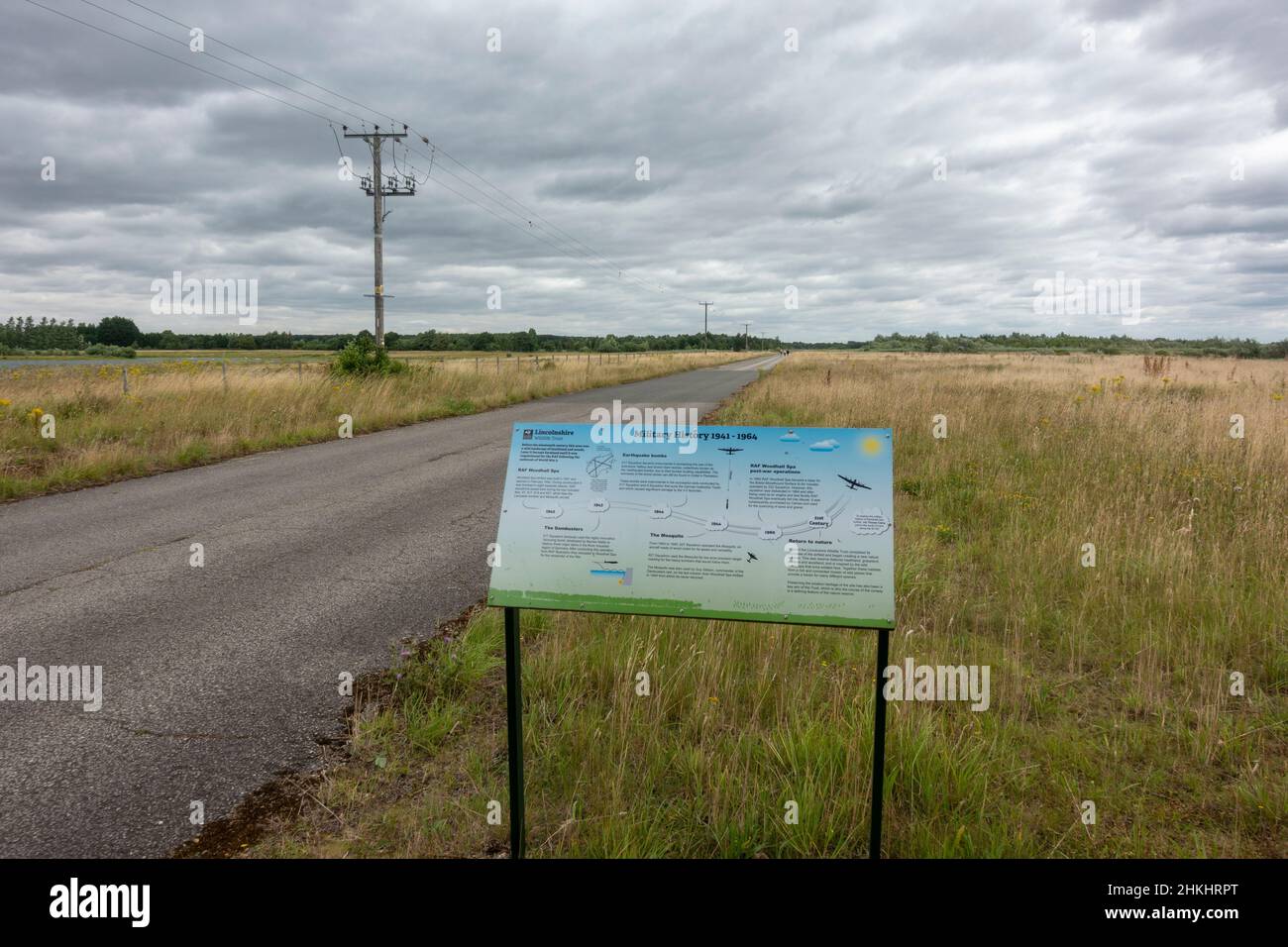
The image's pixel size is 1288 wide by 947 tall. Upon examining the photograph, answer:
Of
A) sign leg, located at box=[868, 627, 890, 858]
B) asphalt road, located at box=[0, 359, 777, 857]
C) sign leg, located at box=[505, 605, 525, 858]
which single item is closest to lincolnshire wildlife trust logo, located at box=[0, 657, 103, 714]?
asphalt road, located at box=[0, 359, 777, 857]

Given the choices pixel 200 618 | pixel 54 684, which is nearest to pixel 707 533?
pixel 54 684

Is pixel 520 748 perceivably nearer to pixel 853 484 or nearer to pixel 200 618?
pixel 853 484

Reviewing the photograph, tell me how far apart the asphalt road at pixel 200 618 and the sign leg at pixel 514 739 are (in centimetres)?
121

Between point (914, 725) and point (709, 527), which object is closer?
point (709, 527)

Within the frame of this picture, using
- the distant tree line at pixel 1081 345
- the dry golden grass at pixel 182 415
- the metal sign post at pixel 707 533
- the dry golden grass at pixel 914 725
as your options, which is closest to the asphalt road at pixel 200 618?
the dry golden grass at pixel 914 725

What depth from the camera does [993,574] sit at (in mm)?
5660

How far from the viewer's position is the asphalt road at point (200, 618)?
3.04 m

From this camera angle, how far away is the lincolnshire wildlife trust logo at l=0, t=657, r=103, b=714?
12.5 feet

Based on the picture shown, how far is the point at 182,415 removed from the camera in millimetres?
12945
